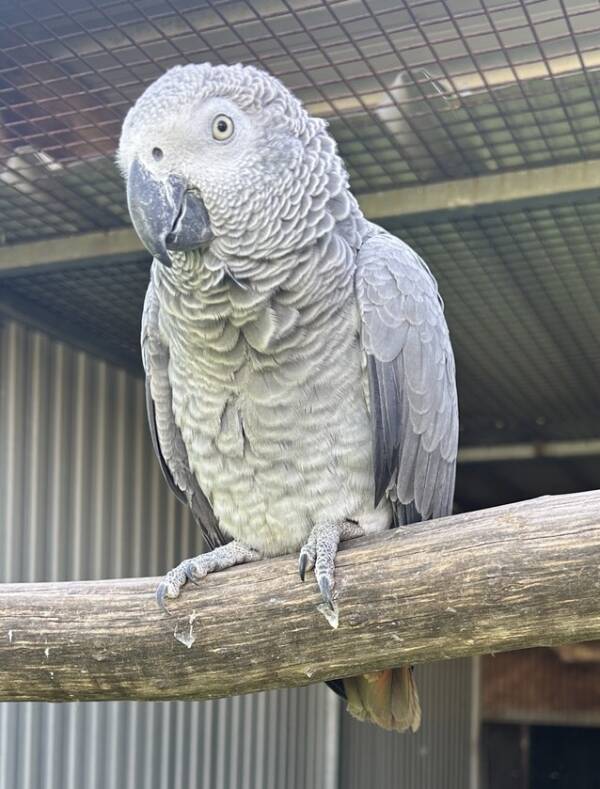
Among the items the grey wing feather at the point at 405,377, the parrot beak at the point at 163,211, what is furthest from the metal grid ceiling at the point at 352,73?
the parrot beak at the point at 163,211

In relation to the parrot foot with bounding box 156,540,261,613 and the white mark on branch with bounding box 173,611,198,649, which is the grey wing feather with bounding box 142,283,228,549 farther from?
the white mark on branch with bounding box 173,611,198,649

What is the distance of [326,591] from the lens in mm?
1694

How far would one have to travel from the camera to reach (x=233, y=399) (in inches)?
77.5

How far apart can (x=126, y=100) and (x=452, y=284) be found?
1.52 meters

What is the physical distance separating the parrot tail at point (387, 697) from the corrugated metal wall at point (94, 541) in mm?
1565

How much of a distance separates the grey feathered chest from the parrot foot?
0.04 m

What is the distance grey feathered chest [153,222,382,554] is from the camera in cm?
183

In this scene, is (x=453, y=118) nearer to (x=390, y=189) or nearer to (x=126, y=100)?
(x=390, y=189)

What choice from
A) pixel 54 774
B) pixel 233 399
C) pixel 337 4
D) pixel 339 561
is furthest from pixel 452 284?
pixel 54 774

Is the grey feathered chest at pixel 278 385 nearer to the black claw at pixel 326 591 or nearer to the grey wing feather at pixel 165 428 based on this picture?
the grey wing feather at pixel 165 428

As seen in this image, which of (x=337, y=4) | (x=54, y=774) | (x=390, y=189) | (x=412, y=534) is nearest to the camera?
(x=412, y=534)

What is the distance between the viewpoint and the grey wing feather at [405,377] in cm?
196

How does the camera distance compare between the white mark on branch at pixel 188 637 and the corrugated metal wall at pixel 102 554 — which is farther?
the corrugated metal wall at pixel 102 554

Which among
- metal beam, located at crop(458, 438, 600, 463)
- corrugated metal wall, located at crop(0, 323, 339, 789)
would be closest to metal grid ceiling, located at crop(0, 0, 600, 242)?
corrugated metal wall, located at crop(0, 323, 339, 789)
